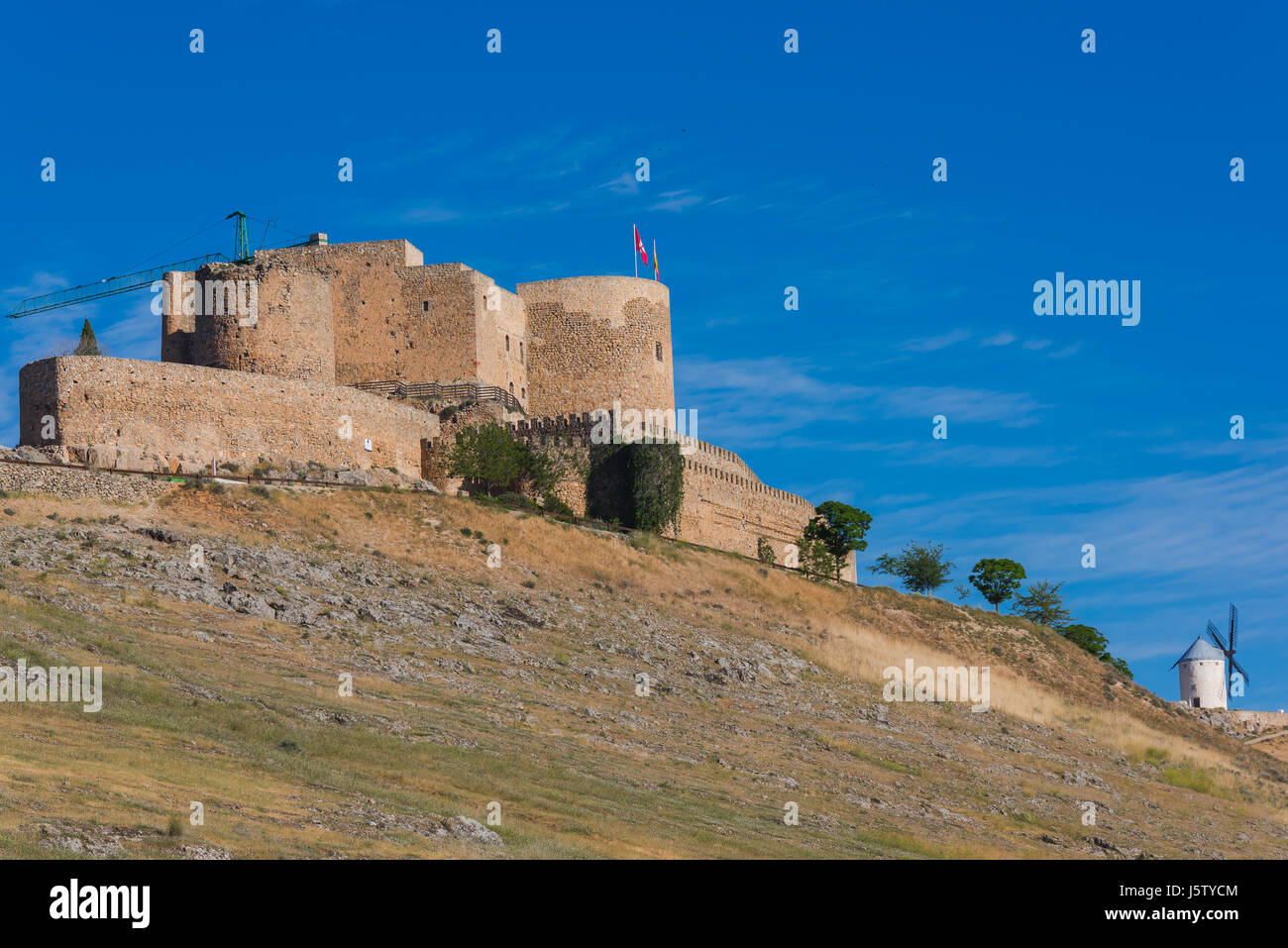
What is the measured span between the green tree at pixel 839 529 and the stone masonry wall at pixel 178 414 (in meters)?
19.5

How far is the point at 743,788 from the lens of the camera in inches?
1075

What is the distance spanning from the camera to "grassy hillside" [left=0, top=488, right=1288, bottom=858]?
19641mm

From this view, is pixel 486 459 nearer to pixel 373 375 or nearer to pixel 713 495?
pixel 373 375

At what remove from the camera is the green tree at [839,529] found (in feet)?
198

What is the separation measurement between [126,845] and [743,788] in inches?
539

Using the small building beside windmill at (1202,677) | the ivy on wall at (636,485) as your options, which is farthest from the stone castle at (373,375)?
the small building beside windmill at (1202,677)

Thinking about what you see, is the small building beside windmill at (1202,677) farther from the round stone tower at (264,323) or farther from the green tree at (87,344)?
the green tree at (87,344)

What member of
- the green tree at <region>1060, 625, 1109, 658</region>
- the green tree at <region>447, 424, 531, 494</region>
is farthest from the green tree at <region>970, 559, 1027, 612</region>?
the green tree at <region>447, 424, 531, 494</region>

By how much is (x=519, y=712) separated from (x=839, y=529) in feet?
108

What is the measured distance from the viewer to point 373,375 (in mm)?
56281

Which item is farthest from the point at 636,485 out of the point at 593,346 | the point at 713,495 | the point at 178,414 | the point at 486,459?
the point at 178,414

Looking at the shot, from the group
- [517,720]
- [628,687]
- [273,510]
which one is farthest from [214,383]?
[517,720]
